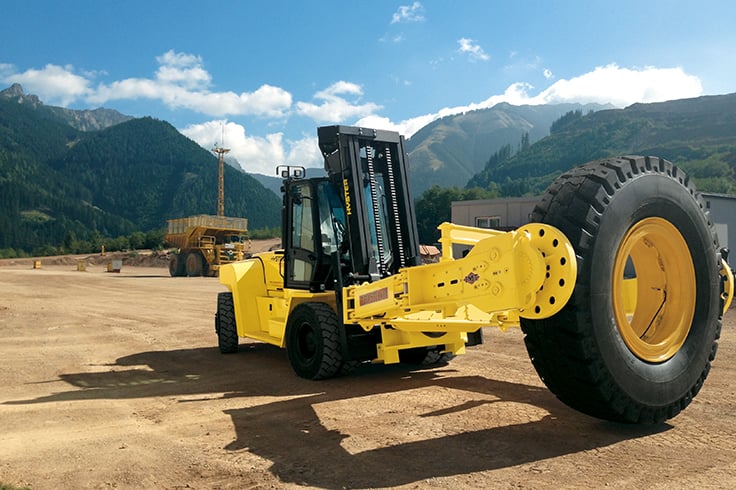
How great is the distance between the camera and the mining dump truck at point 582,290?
13.0 feet

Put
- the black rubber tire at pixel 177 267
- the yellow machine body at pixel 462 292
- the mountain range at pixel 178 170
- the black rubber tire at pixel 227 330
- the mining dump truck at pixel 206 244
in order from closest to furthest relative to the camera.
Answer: the yellow machine body at pixel 462 292, the black rubber tire at pixel 227 330, the mining dump truck at pixel 206 244, the black rubber tire at pixel 177 267, the mountain range at pixel 178 170

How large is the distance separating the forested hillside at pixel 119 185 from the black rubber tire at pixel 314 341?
473 ft

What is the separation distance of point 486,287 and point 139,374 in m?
5.53

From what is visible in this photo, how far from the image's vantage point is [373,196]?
7172 mm

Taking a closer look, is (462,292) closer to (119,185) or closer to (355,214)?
(355,214)

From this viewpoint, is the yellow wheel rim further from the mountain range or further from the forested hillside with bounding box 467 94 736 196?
the mountain range

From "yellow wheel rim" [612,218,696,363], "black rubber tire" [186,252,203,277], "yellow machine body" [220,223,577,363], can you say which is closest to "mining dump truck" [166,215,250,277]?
"black rubber tire" [186,252,203,277]

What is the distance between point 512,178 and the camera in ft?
589

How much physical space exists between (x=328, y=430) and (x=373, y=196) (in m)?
3.10

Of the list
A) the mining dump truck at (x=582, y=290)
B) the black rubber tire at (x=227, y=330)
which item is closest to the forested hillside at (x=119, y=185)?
the black rubber tire at (x=227, y=330)

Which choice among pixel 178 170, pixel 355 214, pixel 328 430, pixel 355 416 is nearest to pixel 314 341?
pixel 355 214

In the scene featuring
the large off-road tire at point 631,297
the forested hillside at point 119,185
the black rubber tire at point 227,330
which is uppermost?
the forested hillside at point 119,185

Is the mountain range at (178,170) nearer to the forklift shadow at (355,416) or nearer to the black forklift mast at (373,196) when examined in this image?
the black forklift mast at (373,196)

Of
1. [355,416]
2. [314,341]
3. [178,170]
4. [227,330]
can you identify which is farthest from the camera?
[178,170]
